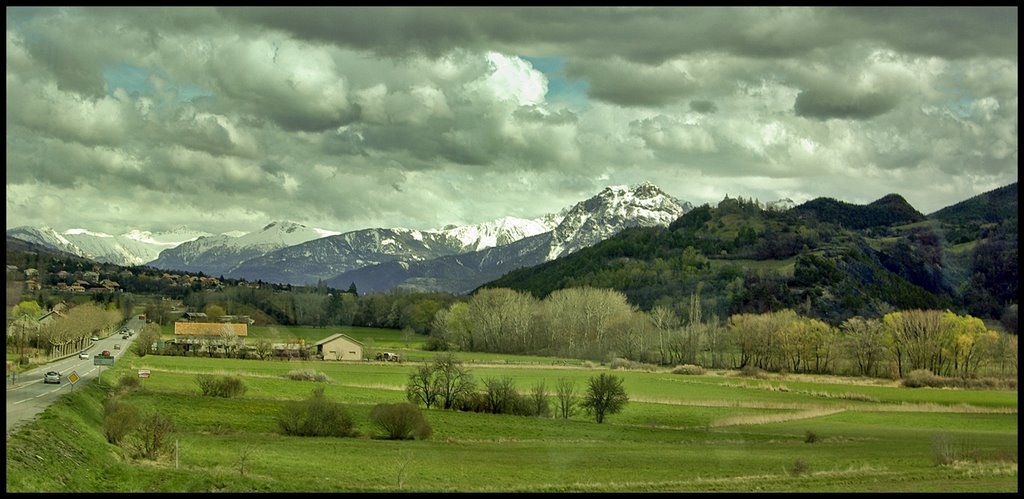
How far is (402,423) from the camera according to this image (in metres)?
52.0

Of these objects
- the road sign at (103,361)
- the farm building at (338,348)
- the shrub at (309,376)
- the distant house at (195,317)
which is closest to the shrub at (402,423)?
the shrub at (309,376)

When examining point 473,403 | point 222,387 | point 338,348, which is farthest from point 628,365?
point 222,387

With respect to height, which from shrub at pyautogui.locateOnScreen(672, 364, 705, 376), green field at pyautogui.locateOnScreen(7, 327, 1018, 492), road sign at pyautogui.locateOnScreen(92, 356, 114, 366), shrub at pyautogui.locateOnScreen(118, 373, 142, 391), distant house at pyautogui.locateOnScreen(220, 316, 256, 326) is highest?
distant house at pyautogui.locateOnScreen(220, 316, 256, 326)

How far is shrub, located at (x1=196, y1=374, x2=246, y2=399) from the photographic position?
63.1 meters

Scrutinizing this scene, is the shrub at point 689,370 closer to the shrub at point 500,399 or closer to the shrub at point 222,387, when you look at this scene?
the shrub at point 500,399

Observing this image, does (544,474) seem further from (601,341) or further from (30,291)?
(30,291)

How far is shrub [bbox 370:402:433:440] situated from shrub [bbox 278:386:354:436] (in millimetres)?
1946

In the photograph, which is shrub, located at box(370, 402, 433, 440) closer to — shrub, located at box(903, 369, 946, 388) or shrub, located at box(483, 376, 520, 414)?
shrub, located at box(483, 376, 520, 414)

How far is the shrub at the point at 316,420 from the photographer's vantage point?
50719mm

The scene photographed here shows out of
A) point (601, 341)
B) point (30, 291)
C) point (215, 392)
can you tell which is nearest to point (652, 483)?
point (215, 392)

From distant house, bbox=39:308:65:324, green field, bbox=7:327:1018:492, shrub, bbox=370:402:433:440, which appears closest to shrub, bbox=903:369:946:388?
green field, bbox=7:327:1018:492

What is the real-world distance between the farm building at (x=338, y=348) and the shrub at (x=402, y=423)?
49130 millimetres

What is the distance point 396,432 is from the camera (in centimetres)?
5178

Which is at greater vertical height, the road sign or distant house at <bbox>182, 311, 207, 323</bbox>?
distant house at <bbox>182, 311, 207, 323</bbox>
